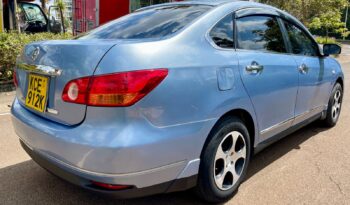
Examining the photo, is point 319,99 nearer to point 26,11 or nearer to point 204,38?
point 204,38

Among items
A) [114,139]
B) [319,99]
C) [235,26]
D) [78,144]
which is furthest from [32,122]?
[319,99]

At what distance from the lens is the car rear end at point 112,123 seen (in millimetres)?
2344

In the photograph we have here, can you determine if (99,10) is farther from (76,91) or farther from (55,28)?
(76,91)

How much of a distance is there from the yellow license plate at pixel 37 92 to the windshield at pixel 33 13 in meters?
9.57

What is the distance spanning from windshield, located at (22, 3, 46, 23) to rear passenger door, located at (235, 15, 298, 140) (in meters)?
9.59

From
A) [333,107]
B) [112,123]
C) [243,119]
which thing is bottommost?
[333,107]

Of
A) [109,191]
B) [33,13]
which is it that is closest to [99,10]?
[33,13]

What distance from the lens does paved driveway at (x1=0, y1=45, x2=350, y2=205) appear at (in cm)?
315

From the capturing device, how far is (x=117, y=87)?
235 centimetres

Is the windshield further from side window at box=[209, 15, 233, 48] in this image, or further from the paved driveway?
side window at box=[209, 15, 233, 48]

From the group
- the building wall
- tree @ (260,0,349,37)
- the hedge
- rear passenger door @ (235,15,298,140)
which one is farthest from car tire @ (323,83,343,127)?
tree @ (260,0,349,37)

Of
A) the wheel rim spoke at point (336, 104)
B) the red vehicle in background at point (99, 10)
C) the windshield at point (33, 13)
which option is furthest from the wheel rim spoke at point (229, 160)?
the red vehicle in background at point (99, 10)

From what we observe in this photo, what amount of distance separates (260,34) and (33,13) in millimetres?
9815

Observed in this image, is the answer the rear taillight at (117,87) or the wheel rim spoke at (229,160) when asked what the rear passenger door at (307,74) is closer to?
the wheel rim spoke at (229,160)
